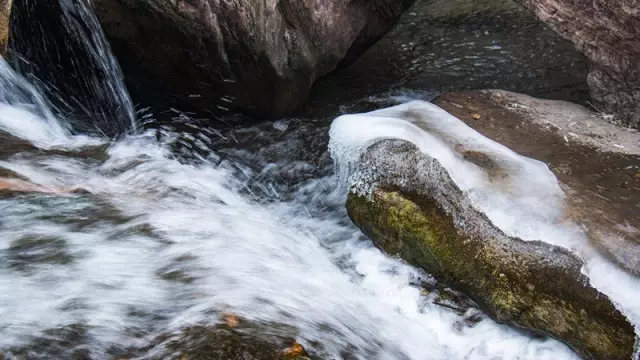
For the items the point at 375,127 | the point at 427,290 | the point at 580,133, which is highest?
the point at 375,127

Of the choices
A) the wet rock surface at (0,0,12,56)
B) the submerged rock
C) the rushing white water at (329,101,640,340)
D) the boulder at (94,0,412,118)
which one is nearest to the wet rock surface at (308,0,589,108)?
the boulder at (94,0,412,118)

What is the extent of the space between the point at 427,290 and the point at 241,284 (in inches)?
52.1

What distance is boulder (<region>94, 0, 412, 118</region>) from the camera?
5.11 meters

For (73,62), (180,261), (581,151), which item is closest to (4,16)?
(73,62)

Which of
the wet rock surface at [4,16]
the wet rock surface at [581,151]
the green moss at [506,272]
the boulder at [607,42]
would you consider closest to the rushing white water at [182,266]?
the green moss at [506,272]

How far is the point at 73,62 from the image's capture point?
17.8 feet

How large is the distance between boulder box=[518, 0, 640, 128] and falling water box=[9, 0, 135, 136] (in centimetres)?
365

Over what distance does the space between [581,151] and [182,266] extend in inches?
115

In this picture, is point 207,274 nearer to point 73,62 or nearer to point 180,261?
point 180,261

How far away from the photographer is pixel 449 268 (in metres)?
3.81

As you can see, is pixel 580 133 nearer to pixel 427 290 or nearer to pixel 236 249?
pixel 427 290

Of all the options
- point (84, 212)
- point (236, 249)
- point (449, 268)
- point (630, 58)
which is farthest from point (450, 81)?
point (84, 212)

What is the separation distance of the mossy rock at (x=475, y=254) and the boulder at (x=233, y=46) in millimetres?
1707

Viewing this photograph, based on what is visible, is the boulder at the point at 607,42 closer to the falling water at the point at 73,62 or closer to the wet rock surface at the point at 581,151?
the wet rock surface at the point at 581,151
